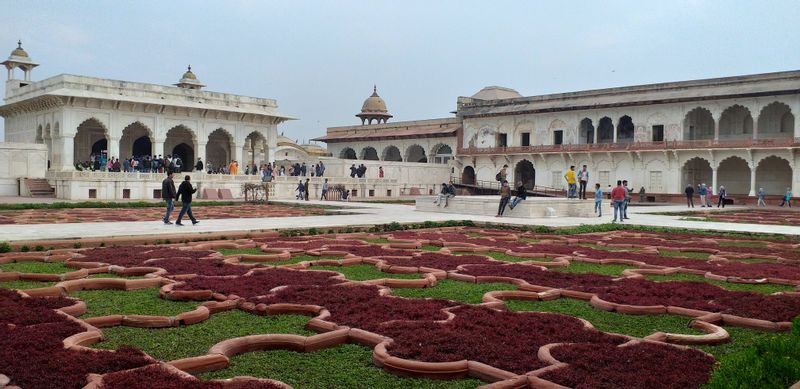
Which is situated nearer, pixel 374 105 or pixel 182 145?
pixel 182 145

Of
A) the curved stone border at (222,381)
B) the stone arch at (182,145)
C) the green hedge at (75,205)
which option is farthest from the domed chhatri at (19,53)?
the curved stone border at (222,381)

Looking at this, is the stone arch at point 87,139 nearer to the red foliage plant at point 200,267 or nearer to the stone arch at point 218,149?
the stone arch at point 218,149

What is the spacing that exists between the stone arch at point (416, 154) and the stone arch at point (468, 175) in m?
6.36

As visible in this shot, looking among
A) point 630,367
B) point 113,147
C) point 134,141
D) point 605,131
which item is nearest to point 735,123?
point 605,131

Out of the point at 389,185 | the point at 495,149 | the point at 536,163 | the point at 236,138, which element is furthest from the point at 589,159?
the point at 236,138

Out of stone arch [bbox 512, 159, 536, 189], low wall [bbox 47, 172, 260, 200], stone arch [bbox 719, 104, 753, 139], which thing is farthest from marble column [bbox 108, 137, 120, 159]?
stone arch [bbox 719, 104, 753, 139]

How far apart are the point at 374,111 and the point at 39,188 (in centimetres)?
3391

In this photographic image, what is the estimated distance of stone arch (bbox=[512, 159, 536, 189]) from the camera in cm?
4503

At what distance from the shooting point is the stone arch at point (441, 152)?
5016cm

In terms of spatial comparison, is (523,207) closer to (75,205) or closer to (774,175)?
(75,205)

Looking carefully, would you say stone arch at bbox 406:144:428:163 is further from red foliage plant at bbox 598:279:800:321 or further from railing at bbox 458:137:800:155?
red foliage plant at bbox 598:279:800:321

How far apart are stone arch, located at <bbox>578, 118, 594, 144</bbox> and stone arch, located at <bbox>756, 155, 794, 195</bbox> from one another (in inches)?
386

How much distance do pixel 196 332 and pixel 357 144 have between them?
51.2 meters

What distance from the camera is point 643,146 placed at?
37.4 metres
